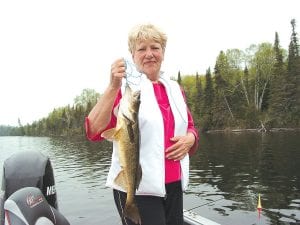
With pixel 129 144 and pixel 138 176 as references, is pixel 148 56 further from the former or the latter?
pixel 138 176

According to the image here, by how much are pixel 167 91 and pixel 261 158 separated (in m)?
22.2

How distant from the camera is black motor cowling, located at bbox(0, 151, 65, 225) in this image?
13.2 feet

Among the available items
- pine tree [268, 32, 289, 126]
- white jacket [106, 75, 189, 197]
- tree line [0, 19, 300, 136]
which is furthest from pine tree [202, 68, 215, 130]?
white jacket [106, 75, 189, 197]

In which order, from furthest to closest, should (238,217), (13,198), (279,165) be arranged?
(279,165) → (238,217) → (13,198)

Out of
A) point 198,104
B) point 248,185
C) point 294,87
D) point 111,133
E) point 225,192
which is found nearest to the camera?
point 111,133

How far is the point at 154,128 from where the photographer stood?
9.72ft

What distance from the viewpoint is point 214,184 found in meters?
16.6

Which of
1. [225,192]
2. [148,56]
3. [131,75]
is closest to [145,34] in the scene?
[148,56]

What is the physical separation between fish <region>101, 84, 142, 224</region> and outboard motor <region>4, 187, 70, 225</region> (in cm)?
83

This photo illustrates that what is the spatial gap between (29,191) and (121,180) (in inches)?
38.5

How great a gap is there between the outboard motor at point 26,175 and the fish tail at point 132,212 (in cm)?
161

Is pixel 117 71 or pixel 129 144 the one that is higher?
pixel 117 71

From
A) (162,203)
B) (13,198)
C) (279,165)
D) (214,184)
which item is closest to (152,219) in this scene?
(162,203)

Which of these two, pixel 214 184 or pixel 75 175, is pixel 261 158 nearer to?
pixel 214 184
